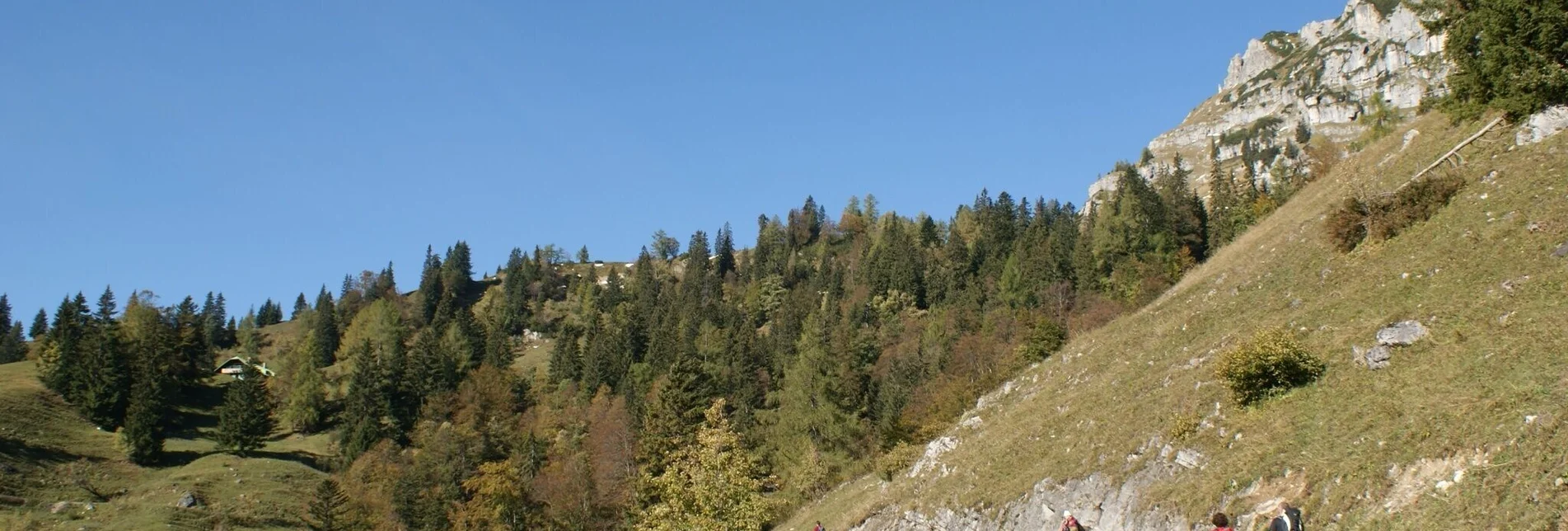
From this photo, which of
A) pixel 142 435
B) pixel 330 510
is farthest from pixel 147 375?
pixel 330 510

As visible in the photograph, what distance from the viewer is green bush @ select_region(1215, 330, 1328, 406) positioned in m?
23.8

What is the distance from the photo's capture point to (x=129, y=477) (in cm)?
9300

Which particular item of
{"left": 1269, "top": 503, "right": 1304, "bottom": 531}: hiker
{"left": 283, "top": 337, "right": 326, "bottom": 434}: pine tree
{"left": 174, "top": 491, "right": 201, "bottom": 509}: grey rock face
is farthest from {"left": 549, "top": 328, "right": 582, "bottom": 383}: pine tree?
{"left": 1269, "top": 503, "right": 1304, "bottom": 531}: hiker

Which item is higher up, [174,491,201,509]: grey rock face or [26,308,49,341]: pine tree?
[26,308,49,341]: pine tree

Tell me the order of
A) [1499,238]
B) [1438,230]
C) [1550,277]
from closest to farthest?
[1550,277]
[1499,238]
[1438,230]

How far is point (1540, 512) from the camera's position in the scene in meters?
13.7

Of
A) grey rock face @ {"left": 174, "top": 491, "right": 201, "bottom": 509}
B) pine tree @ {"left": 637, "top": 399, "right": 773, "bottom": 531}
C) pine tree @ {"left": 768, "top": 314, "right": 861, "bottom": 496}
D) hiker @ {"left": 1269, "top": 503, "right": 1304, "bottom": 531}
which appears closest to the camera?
hiker @ {"left": 1269, "top": 503, "right": 1304, "bottom": 531}

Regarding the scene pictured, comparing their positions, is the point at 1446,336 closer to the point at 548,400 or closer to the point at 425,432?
the point at 425,432

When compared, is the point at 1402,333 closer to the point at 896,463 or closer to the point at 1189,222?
the point at 896,463

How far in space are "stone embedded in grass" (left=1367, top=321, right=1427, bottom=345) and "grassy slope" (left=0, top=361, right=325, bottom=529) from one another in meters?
83.4

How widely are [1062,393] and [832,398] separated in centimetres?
3365

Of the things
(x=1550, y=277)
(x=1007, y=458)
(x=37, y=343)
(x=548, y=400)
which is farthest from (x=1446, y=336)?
(x=37, y=343)

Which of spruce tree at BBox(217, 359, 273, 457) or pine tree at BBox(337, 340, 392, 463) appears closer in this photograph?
spruce tree at BBox(217, 359, 273, 457)

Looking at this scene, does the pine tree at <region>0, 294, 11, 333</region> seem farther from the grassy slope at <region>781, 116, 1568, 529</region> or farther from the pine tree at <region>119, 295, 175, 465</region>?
the grassy slope at <region>781, 116, 1568, 529</region>
